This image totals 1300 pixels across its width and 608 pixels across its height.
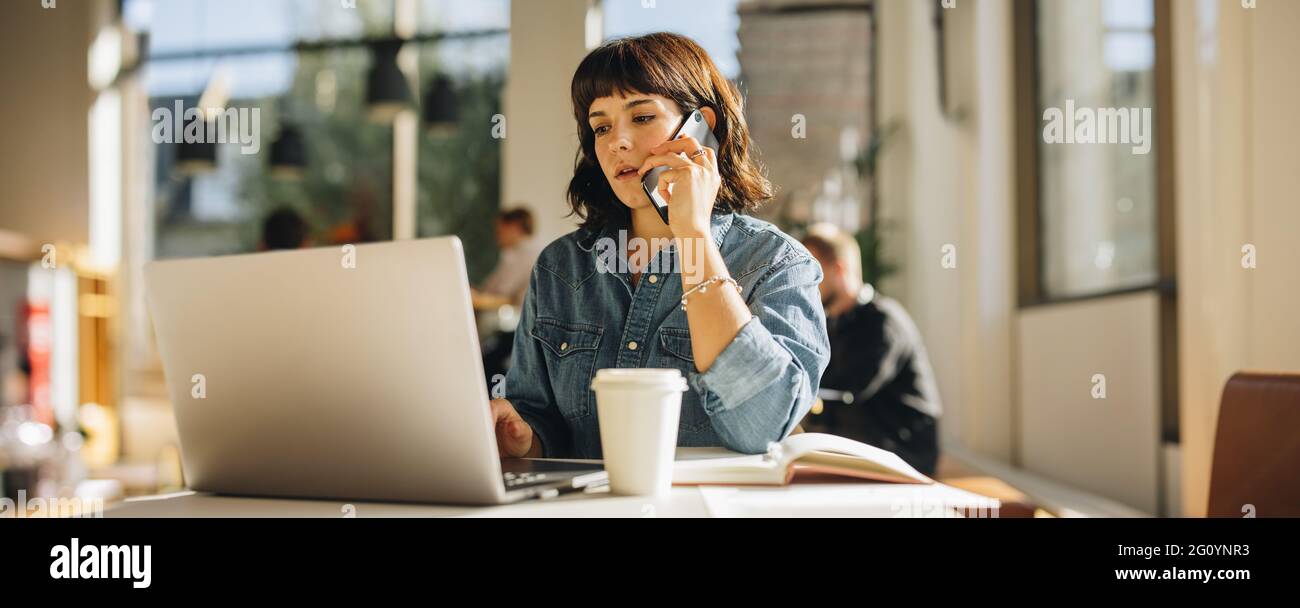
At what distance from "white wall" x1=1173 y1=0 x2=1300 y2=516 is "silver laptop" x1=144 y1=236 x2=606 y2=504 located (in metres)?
2.00

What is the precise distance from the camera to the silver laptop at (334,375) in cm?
79

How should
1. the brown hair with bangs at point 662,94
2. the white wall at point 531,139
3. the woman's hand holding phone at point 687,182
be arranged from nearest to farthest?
the woman's hand holding phone at point 687,182
the brown hair with bangs at point 662,94
the white wall at point 531,139

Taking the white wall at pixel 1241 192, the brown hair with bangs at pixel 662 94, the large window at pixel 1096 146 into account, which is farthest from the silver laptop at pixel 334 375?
the large window at pixel 1096 146

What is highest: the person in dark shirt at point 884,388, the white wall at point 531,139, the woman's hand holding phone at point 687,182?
the white wall at point 531,139

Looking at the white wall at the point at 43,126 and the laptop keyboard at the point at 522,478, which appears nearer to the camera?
the laptop keyboard at the point at 522,478

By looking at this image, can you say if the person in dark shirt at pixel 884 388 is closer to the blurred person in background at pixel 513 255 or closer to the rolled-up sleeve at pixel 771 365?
the rolled-up sleeve at pixel 771 365

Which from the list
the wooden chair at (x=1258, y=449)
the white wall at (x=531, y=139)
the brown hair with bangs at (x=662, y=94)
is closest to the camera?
the wooden chair at (x=1258, y=449)

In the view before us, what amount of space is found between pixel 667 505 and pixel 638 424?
80mm

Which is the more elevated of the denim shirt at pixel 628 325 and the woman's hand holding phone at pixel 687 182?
the woman's hand holding phone at pixel 687 182

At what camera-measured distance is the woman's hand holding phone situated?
1221 mm

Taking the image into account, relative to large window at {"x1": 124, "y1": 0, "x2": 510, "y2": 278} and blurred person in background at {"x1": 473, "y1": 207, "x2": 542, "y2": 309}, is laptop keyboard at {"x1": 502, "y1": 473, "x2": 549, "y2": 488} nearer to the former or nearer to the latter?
blurred person in background at {"x1": 473, "y1": 207, "x2": 542, "y2": 309}

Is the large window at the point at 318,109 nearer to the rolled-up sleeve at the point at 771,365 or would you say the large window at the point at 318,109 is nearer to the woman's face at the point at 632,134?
the woman's face at the point at 632,134

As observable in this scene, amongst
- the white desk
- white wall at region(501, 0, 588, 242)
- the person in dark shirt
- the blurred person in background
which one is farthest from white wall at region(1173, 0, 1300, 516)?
the blurred person in background
